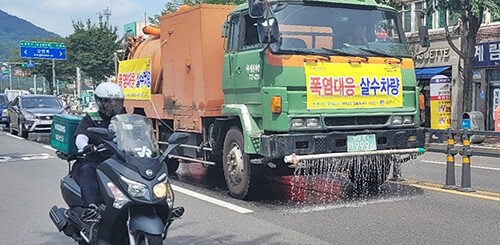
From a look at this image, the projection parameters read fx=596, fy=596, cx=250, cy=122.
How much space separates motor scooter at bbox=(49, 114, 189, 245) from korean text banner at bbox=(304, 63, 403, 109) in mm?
3417

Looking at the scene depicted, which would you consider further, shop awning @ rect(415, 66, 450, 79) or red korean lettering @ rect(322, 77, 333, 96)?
shop awning @ rect(415, 66, 450, 79)

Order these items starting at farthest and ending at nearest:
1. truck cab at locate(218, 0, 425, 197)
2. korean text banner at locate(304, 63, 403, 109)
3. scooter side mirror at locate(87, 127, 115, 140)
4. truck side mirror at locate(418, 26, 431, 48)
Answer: truck side mirror at locate(418, 26, 431, 48)
korean text banner at locate(304, 63, 403, 109)
truck cab at locate(218, 0, 425, 197)
scooter side mirror at locate(87, 127, 115, 140)

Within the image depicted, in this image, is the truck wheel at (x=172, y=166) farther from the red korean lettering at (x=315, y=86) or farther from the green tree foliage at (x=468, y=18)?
the green tree foliage at (x=468, y=18)

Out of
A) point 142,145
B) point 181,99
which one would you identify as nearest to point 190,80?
point 181,99

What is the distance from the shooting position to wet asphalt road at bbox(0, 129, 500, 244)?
636 centimetres

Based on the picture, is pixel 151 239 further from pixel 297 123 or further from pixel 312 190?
pixel 312 190

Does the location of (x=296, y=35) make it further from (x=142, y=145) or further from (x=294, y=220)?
(x=142, y=145)

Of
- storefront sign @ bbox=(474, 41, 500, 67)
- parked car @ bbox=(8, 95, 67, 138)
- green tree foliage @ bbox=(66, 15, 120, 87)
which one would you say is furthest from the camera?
green tree foliage @ bbox=(66, 15, 120, 87)

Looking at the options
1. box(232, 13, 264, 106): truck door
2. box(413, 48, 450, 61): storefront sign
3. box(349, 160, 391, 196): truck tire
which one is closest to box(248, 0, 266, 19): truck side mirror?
box(232, 13, 264, 106): truck door

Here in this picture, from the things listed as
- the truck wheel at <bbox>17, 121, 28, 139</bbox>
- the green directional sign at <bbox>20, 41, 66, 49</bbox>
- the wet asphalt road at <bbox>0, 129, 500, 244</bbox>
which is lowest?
the wet asphalt road at <bbox>0, 129, 500, 244</bbox>

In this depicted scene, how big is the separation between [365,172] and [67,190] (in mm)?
5143

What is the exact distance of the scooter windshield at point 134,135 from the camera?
459 centimetres

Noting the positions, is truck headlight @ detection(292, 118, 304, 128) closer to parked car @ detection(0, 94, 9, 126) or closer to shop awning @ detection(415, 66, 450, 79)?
shop awning @ detection(415, 66, 450, 79)

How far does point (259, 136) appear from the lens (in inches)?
308
